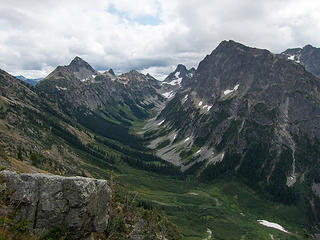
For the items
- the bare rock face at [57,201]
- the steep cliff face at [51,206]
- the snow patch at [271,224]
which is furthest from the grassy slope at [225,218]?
the bare rock face at [57,201]

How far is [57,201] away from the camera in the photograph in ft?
96.1

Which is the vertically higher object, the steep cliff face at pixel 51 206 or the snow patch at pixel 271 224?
the steep cliff face at pixel 51 206

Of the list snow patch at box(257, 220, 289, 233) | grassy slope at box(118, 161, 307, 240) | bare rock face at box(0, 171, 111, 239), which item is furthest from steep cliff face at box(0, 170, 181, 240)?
snow patch at box(257, 220, 289, 233)

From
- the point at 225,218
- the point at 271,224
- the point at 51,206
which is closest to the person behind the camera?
the point at 51,206

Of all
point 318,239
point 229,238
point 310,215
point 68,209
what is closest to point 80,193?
point 68,209

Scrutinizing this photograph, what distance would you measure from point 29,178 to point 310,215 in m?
221

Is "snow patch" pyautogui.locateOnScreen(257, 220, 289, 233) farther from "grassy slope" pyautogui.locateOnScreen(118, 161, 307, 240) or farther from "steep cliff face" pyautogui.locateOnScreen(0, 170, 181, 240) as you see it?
"steep cliff face" pyautogui.locateOnScreen(0, 170, 181, 240)

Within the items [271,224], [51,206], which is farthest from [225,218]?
[51,206]

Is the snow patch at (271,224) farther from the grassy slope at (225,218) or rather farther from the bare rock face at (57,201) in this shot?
the bare rock face at (57,201)

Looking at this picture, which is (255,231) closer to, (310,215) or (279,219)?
(279,219)

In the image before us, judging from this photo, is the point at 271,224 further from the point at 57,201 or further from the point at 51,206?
the point at 51,206

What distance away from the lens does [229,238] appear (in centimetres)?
13900

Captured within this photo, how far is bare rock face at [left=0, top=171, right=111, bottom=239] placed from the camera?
27.3 m

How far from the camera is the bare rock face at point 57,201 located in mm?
27344
